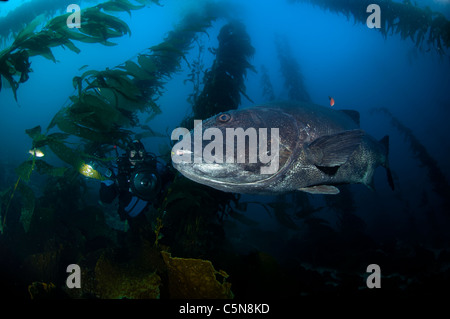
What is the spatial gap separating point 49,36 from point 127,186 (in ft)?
10.2

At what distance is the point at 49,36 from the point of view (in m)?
3.27

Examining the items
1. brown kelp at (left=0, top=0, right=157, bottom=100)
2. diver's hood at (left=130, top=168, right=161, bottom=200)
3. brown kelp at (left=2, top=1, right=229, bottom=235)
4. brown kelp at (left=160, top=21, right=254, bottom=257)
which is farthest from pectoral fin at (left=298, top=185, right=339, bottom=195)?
brown kelp at (left=0, top=0, right=157, bottom=100)

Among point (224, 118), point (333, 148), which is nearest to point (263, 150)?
point (224, 118)

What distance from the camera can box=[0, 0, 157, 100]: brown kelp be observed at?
295cm

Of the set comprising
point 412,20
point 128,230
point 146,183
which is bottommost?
point 128,230

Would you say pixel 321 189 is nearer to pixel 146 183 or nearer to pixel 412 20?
pixel 146 183

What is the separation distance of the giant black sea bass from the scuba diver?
2677mm

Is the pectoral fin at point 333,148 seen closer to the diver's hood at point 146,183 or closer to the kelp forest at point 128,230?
the kelp forest at point 128,230

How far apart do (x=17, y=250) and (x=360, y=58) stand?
89547 millimetres

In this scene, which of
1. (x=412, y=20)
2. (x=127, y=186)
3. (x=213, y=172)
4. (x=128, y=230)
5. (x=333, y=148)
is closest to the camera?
(x=213, y=172)

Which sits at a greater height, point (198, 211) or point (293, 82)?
point (293, 82)

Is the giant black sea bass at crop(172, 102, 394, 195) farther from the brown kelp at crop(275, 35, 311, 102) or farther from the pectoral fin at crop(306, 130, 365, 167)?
the brown kelp at crop(275, 35, 311, 102)

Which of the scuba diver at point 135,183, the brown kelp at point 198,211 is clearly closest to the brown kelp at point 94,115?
the scuba diver at point 135,183

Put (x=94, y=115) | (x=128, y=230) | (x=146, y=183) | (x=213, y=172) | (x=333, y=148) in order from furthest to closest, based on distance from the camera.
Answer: (x=128, y=230) → (x=146, y=183) → (x=94, y=115) → (x=333, y=148) → (x=213, y=172)
